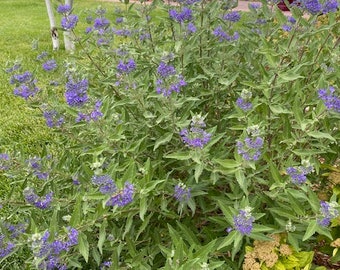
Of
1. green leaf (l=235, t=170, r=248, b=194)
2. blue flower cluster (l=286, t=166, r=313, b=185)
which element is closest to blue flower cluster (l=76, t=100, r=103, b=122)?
green leaf (l=235, t=170, r=248, b=194)

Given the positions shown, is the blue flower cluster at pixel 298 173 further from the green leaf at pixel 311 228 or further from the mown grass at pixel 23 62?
the mown grass at pixel 23 62

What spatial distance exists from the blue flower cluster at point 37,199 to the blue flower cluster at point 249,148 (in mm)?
1060

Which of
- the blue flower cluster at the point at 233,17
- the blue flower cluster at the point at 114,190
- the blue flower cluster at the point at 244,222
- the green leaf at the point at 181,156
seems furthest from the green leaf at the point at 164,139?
the blue flower cluster at the point at 233,17

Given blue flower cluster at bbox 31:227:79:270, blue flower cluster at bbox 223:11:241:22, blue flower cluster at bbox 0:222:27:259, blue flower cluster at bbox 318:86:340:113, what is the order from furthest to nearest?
blue flower cluster at bbox 223:11:241:22, blue flower cluster at bbox 0:222:27:259, blue flower cluster at bbox 318:86:340:113, blue flower cluster at bbox 31:227:79:270

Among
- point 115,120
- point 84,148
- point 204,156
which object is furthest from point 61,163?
point 204,156

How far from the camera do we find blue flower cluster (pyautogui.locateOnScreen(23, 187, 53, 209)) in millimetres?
2455

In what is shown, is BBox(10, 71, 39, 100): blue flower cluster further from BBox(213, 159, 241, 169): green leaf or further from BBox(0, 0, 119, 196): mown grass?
BBox(213, 159, 241, 169): green leaf

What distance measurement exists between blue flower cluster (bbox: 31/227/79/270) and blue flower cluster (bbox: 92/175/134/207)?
26 centimetres

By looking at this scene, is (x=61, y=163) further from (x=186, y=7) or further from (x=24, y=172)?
(x=186, y=7)

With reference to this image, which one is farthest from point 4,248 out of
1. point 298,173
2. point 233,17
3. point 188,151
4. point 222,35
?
point 233,17

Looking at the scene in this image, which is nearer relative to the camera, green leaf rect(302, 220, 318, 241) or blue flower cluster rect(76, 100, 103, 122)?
green leaf rect(302, 220, 318, 241)

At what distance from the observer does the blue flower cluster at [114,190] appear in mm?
1937

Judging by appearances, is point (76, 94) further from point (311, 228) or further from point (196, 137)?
point (311, 228)

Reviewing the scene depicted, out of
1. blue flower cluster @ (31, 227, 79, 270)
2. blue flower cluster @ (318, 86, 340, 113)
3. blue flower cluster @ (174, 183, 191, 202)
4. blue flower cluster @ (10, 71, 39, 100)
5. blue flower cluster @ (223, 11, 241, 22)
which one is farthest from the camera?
blue flower cluster @ (223, 11, 241, 22)
